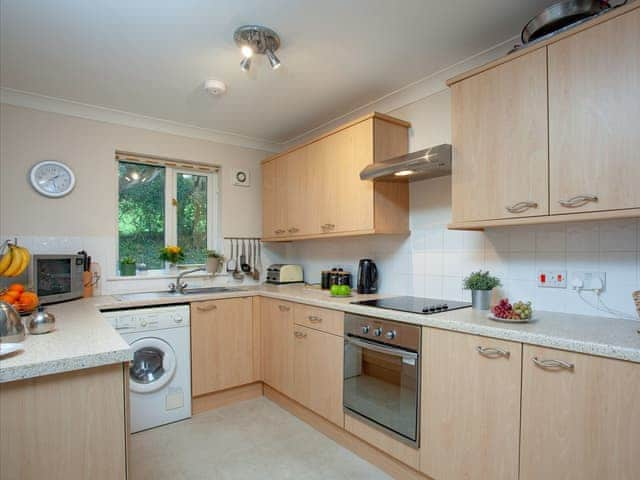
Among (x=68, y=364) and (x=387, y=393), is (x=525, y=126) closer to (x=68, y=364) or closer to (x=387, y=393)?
(x=387, y=393)

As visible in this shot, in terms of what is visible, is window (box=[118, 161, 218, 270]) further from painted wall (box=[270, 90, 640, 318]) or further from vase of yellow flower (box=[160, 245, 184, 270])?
painted wall (box=[270, 90, 640, 318])

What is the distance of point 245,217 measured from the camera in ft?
12.1

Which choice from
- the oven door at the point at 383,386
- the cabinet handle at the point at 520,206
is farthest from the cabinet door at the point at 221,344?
the cabinet handle at the point at 520,206

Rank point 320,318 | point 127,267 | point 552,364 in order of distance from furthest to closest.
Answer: point 127,267
point 320,318
point 552,364

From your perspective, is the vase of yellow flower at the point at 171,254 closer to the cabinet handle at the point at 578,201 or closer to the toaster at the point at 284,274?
the toaster at the point at 284,274

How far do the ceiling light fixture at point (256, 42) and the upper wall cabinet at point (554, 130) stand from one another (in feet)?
3.26

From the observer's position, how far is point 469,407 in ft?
5.19

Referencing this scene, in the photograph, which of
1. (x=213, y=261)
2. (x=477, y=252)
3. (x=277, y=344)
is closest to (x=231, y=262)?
(x=213, y=261)

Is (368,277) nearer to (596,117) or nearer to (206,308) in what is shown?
(206,308)

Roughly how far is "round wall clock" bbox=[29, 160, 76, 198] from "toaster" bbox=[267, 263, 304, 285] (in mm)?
1814

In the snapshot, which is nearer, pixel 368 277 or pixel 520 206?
pixel 520 206

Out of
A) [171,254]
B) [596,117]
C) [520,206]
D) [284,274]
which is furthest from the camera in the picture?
[284,274]

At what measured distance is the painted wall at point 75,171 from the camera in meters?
2.57

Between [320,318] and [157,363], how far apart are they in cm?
129
